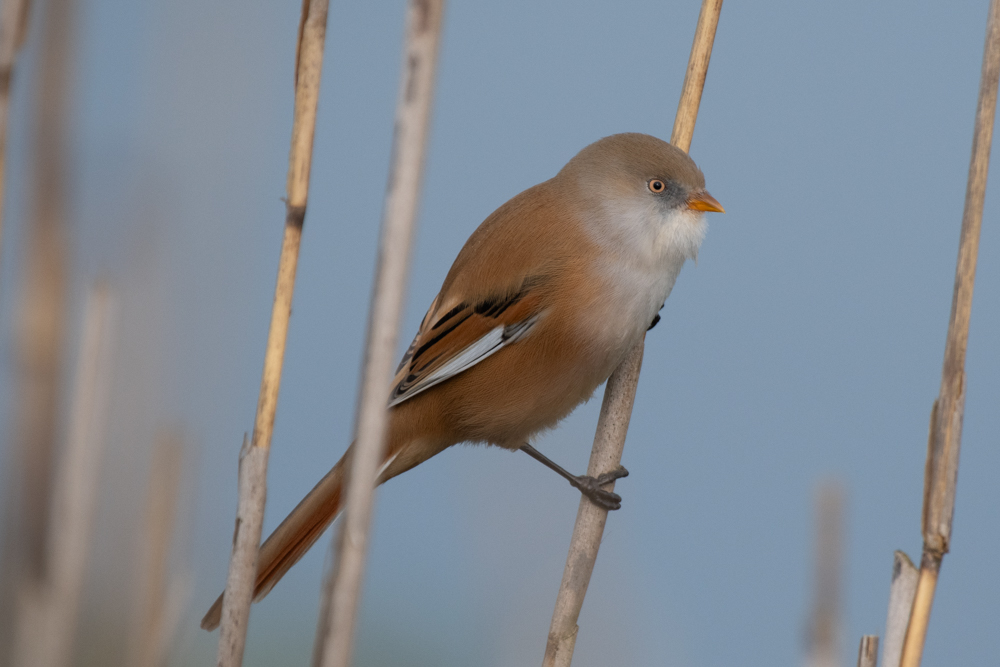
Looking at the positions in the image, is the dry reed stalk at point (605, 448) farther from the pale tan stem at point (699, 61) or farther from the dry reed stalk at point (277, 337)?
the dry reed stalk at point (277, 337)

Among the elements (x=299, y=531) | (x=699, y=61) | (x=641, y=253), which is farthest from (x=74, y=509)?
(x=699, y=61)

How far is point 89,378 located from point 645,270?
1.23 meters

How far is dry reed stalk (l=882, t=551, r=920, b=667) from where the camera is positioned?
4.56ft

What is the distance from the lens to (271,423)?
4.77ft

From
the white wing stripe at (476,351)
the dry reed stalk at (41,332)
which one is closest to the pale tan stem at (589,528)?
the white wing stripe at (476,351)

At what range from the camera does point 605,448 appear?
195 cm

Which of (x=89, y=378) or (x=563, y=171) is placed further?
(x=563, y=171)

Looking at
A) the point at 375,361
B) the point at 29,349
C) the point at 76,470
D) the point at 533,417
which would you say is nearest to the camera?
the point at 375,361

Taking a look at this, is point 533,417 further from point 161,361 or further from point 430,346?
point 161,361

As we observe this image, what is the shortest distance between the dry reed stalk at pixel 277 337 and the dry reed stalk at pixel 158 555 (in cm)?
23

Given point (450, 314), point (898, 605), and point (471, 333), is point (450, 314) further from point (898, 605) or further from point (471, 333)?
point (898, 605)

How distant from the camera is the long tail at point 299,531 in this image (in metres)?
1.85

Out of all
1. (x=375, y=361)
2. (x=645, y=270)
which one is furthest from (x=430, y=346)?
(x=375, y=361)

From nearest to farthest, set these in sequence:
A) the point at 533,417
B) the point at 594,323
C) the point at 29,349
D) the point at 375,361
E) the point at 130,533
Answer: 1. the point at 375,361
2. the point at 29,349
3. the point at 130,533
4. the point at 594,323
5. the point at 533,417
